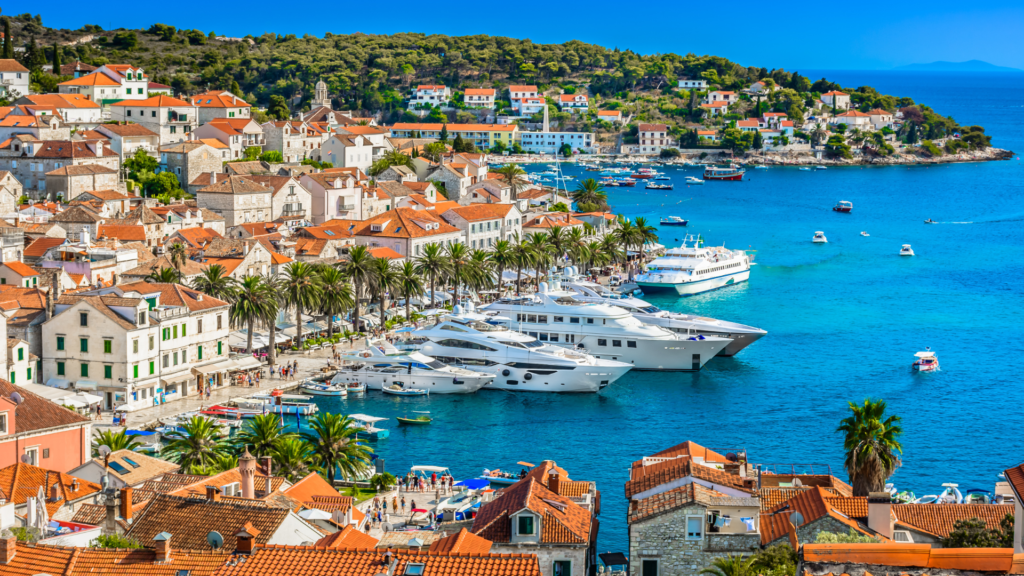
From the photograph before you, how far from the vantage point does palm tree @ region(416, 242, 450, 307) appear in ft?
258

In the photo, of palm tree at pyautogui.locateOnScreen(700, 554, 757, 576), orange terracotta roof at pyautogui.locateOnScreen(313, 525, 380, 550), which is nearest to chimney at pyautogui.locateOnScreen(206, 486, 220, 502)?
orange terracotta roof at pyautogui.locateOnScreen(313, 525, 380, 550)

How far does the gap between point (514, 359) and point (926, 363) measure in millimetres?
23603

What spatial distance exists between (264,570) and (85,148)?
86169 millimetres

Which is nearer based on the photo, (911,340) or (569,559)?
(569,559)

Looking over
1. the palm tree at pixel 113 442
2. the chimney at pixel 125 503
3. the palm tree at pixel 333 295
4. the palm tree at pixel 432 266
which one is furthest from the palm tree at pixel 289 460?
the palm tree at pixel 432 266

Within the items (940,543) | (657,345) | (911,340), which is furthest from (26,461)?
(911,340)

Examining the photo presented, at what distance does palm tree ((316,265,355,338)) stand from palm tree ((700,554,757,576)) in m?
47.2

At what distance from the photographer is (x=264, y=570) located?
61.0 feet

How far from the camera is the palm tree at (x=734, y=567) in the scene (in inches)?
843

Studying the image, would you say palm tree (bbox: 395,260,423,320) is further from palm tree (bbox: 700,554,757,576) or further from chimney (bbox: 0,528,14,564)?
chimney (bbox: 0,528,14,564)

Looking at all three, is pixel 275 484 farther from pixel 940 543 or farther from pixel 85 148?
pixel 85 148

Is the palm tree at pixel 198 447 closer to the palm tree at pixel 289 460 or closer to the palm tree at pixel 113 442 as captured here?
the palm tree at pixel 113 442

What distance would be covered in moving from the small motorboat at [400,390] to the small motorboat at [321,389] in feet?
7.19

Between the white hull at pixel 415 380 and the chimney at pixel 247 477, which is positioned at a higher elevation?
the chimney at pixel 247 477
